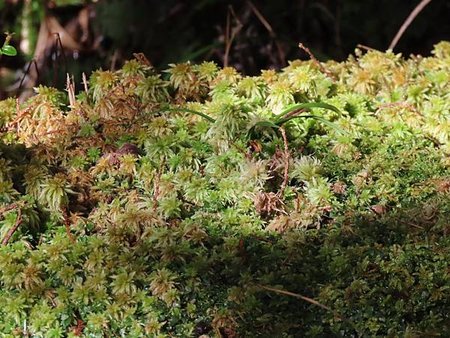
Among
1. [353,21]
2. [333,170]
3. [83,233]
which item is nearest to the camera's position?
[83,233]

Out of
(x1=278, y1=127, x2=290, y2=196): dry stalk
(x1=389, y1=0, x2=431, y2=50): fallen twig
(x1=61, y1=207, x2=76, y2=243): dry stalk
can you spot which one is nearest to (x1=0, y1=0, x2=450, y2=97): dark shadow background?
(x1=389, y1=0, x2=431, y2=50): fallen twig

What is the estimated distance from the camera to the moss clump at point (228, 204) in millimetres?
1419

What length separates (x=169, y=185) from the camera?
1.69m

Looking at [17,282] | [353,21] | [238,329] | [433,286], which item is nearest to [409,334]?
[433,286]

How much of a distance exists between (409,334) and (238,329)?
350mm

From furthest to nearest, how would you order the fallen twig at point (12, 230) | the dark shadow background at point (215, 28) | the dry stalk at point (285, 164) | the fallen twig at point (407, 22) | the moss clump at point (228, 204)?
the dark shadow background at point (215, 28), the fallen twig at point (407, 22), the dry stalk at point (285, 164), the fallen twig at point (12, 230), the moss clump at point (228, 204)

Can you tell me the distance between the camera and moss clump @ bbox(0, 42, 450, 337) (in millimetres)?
1419

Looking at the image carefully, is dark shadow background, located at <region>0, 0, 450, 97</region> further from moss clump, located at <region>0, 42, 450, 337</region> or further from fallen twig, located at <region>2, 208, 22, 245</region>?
fallen twig, located at <region>2, 208, 22, 245</region>

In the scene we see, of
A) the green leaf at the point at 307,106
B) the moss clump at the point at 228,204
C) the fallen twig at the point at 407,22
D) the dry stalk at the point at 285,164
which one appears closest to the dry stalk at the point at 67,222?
the moss clump at the point at 228,204

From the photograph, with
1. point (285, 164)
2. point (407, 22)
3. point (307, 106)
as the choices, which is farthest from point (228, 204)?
point (407, 22)

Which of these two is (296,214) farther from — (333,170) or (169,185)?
(169,185)

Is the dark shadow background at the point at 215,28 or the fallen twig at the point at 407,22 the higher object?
the fallen twig at the point at 407,22

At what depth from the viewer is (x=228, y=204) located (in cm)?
169

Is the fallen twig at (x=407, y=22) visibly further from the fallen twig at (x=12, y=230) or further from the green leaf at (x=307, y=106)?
the fallen twig at (x=12, y=230)
